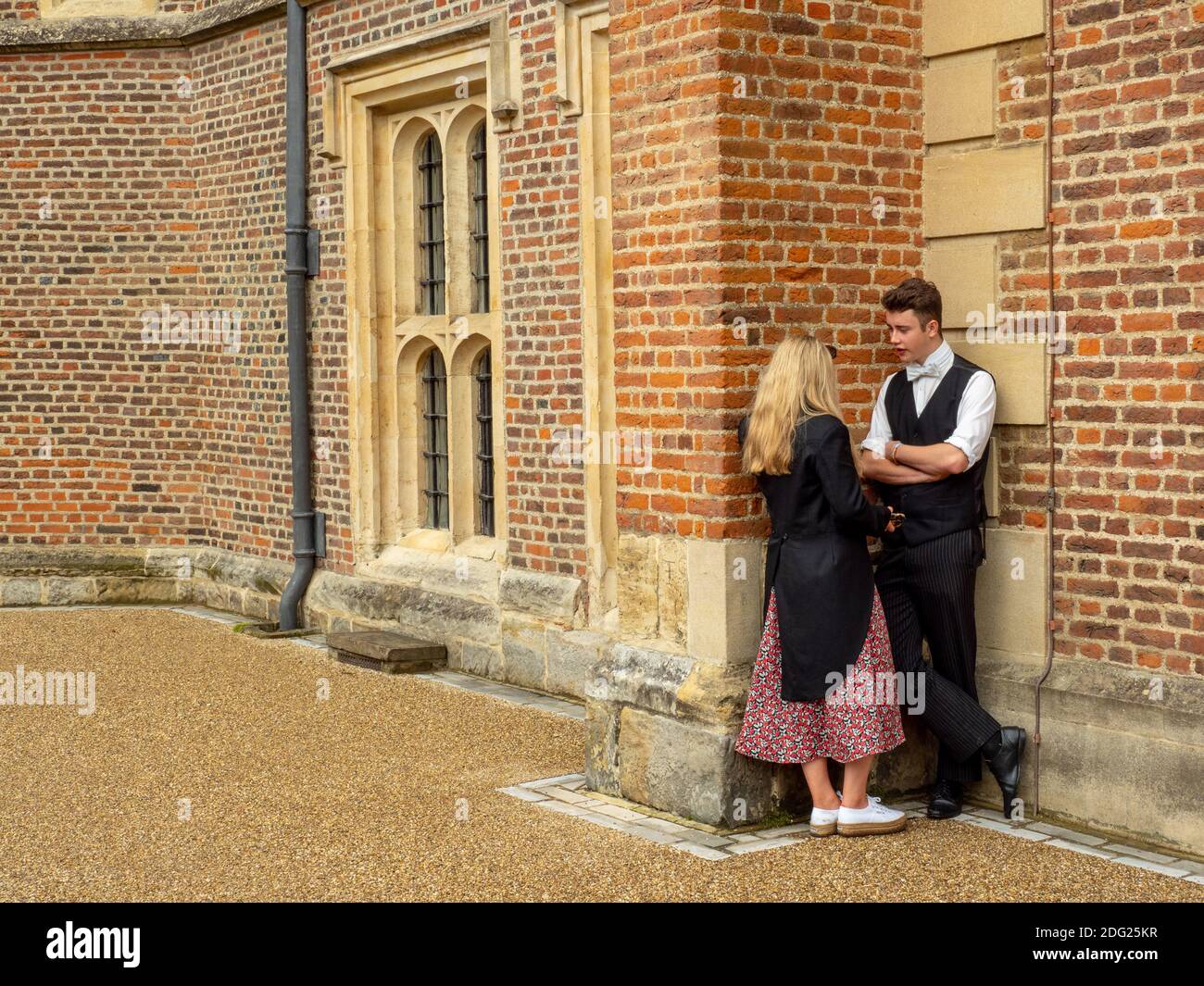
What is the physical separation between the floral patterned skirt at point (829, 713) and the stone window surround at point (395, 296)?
4.17 m

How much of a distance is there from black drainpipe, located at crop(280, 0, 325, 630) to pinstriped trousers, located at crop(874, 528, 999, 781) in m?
5.97

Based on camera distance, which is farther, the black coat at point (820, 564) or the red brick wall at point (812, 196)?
the red brick wall at point (812, 196)

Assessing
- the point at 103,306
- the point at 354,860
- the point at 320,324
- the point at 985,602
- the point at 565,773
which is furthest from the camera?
the point at 103,306

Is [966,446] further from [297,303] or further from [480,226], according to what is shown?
[297,303]

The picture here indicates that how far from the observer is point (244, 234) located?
12312 mm

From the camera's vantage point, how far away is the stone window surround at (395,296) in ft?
34.2

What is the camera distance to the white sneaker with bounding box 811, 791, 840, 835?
6289mm

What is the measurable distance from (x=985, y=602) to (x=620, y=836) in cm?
175

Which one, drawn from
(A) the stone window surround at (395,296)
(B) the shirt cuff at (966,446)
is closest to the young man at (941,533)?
(B) the shirt cuff at (966,446)

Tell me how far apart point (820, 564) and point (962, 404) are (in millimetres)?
867

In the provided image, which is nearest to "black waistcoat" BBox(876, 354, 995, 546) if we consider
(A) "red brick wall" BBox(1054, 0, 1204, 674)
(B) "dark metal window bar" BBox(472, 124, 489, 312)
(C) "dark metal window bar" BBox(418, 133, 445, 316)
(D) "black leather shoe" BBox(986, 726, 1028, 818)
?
(A) "red brick wall" BBox(1054, 0, 1204, 674)

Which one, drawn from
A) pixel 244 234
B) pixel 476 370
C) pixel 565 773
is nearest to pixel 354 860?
pixel 565 773

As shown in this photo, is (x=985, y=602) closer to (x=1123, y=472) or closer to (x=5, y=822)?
(x=1123, y=472)

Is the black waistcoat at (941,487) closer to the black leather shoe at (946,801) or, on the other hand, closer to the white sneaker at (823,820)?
the black leather shoe at (946,801)
